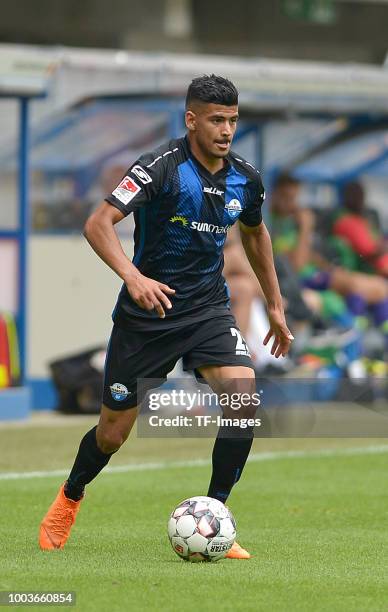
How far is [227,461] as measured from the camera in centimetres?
707

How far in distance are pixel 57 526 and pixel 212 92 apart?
221 centimetres

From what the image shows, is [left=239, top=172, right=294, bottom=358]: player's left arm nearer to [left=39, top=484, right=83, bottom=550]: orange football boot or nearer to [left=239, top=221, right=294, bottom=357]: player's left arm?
[left=239, top=221, right=294, bottom=357]: player's left arm

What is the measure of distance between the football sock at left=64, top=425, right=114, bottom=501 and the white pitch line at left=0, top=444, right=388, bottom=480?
2.96m

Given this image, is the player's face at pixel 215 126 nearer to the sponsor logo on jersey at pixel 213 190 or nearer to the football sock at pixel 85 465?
the sponsor logo on jersey at pixel 213 190

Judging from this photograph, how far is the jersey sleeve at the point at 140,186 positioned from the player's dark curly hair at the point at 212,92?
0.35 metres

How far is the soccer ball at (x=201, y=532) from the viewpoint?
22.3 feet

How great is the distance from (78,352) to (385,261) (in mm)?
3890

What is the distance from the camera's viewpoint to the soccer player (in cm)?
708

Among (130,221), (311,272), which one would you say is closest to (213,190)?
(130,221)

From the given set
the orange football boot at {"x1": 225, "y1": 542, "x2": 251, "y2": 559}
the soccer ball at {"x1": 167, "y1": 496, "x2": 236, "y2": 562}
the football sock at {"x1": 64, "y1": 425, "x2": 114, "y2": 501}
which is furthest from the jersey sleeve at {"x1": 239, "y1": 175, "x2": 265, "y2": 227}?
the orange football boot at {"x1": 225, "y1": 542, "x2": 251, "y2": 559}

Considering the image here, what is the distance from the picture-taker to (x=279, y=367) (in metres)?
14.7

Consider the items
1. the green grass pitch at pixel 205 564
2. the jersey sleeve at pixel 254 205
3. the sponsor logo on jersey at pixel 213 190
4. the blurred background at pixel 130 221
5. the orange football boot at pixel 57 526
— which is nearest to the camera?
the green grass pitch at pixel 205 564

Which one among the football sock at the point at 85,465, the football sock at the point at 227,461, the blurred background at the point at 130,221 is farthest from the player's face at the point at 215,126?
the blurred background at the point at 130,221

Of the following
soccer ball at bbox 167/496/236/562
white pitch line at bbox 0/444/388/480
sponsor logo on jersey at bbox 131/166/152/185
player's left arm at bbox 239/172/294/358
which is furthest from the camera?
white pitch line at bbox 0/444/388/480
